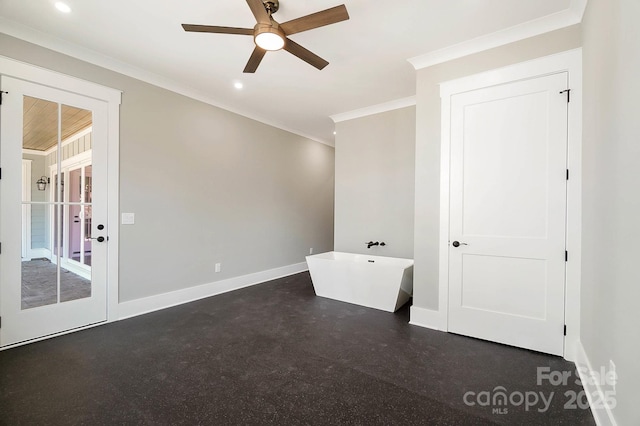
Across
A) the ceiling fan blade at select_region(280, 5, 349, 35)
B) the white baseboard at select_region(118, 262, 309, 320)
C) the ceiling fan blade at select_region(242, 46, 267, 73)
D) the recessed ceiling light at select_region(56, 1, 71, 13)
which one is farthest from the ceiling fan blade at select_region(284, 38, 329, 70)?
the white baseboard at select_region(118, 262, 309, 320)

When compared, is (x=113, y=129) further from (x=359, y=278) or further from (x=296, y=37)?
(x=359, y=278)

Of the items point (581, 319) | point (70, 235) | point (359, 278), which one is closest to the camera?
point (581, 319)

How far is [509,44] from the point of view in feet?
8.53

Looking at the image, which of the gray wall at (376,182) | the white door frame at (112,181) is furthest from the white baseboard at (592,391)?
the white door frame at (112,181)

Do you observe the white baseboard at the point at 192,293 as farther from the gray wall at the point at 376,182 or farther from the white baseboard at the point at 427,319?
the white baseboard at the point at 427,319

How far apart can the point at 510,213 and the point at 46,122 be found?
4568mm

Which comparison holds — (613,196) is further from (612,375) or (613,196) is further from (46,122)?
(46,122)

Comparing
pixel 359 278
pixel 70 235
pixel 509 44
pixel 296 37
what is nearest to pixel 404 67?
pixel 509 44

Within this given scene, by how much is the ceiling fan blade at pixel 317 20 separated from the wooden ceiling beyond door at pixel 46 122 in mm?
2433

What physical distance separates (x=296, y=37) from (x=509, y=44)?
6.58 feet

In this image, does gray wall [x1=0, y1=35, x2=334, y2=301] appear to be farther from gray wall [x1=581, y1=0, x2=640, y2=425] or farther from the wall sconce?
gray wall [x1=581, y1=0, x2=640, y2=425]

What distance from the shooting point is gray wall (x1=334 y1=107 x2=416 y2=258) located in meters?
4.14

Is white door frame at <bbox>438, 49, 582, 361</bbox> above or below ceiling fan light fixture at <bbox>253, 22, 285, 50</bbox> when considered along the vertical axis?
below

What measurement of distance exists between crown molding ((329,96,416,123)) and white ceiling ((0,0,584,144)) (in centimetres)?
20
